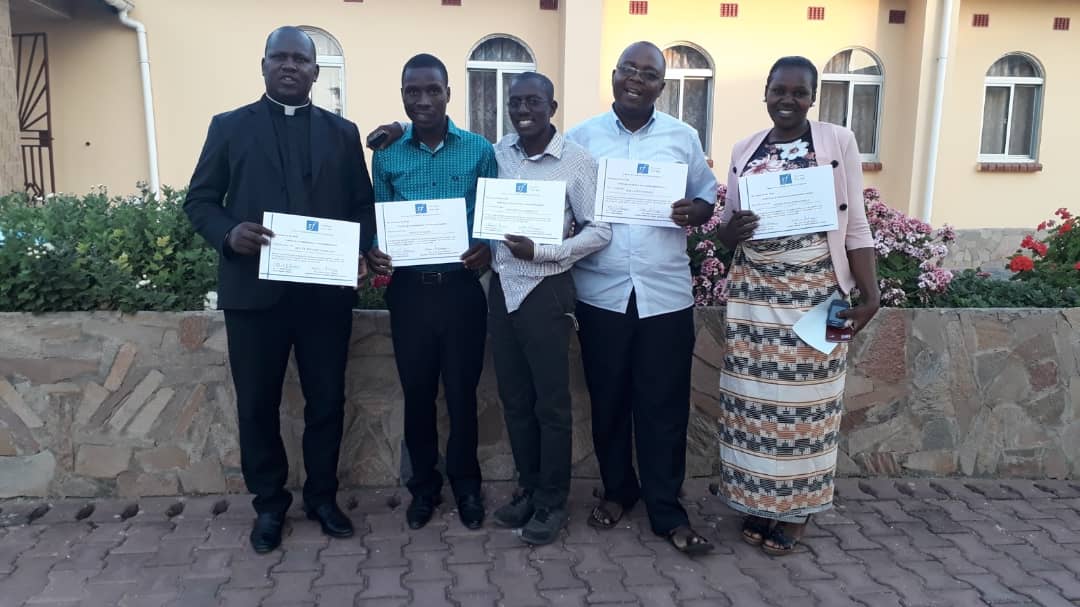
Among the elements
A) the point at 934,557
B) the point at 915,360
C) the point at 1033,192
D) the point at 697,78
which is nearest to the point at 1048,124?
the point at 1033,192

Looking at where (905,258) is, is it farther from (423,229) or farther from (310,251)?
(310,251)

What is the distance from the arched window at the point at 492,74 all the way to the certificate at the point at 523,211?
24.5 feet

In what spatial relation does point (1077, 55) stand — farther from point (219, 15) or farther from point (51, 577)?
point (51, 577)

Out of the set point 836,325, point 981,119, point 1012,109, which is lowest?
point 836,325

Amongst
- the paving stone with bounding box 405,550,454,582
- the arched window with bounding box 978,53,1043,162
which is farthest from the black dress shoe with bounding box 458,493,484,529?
the arched window with bounding box 978,53,1043,162

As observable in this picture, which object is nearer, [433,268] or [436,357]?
[433,268]

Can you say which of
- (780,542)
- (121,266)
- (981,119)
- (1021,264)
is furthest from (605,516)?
(981,119)

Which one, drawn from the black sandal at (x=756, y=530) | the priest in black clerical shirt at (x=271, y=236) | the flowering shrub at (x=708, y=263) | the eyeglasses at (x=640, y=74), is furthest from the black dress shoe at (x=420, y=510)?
the eyeglasses at (x=640, y=74)

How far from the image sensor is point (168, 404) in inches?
144

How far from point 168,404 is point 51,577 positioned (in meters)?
0.92

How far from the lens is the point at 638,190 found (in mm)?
3031

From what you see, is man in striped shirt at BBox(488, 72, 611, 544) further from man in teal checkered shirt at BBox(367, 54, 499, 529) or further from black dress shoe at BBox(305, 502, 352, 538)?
black dress shoe at BBox(305, 502, 352, 538)

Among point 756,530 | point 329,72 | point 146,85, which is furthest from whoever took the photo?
point 329,72

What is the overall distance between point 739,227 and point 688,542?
53.5 inches
